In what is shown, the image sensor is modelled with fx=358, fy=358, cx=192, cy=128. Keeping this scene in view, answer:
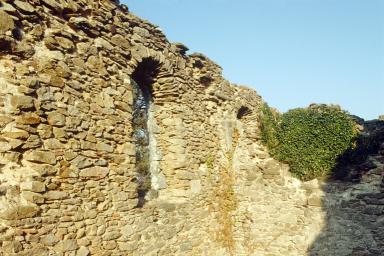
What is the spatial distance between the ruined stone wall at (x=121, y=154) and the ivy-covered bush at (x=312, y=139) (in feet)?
1.08

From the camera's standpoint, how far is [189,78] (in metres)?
7.61

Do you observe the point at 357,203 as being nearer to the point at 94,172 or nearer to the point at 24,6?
the point at 94,172

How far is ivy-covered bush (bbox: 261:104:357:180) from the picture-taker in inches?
321

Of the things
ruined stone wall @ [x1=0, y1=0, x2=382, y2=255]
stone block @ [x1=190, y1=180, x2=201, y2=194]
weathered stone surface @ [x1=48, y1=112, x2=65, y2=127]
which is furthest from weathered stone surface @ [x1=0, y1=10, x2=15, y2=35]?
stone block @ [x1=190, y1=180, x2=201, y2=194]

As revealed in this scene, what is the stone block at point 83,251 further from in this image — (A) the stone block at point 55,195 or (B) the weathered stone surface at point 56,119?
(B) the weathered stone surface at point 56,119

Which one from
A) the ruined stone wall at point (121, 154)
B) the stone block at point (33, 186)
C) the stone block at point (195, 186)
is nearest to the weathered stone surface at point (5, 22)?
the ruined stone wall at point (121, 154)

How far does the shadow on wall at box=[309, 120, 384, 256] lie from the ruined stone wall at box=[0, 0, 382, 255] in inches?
6.1

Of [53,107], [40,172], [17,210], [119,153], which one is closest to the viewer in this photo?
[17,210]

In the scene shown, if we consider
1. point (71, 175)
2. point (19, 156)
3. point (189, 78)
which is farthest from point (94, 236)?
point (189, 78)

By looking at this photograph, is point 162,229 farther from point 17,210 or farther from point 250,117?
point 250,117

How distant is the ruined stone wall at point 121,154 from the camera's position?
3910mm

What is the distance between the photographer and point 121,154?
5.24 m

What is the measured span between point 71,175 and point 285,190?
17.8 ft

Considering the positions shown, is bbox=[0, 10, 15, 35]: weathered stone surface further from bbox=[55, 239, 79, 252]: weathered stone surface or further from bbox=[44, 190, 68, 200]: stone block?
bbox=[55, 239, 79, 252]: weathered stone surface
